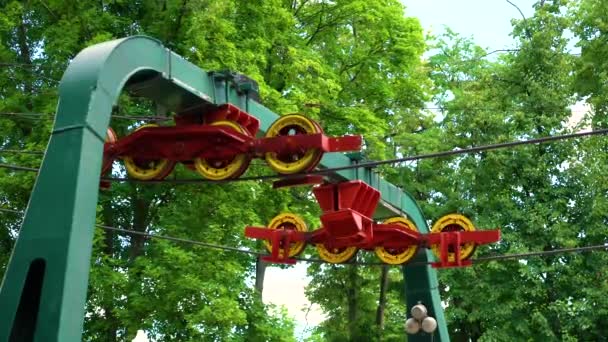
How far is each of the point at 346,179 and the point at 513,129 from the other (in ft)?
46.4

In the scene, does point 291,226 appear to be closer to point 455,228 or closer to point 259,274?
point 455,228

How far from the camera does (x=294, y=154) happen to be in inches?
297

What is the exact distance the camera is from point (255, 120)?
7746 mm

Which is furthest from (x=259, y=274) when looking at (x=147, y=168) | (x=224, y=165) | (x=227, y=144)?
(x=227, y=144)

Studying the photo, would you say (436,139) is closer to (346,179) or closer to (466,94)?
(466,94)

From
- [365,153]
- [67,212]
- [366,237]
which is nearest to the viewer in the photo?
[67,212]

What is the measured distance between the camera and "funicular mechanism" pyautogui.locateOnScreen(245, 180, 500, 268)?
906cm

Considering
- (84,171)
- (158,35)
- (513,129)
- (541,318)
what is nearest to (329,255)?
(84,171)

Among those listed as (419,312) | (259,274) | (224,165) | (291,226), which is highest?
(259,274)

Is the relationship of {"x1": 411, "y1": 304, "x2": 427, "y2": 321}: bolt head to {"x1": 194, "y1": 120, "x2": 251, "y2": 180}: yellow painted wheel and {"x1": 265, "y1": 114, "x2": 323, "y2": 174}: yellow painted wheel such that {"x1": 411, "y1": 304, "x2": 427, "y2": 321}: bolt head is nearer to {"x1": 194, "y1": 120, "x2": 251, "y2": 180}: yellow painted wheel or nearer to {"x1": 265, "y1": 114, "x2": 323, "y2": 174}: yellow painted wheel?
{"x1": 265, "y1": 114, "x2": 323, "y2": 174}: yellow painted wheel

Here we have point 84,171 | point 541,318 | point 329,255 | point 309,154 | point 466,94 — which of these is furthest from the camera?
point 466,94

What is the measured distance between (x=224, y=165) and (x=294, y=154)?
63cm

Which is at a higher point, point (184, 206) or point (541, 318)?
point (184, 206)

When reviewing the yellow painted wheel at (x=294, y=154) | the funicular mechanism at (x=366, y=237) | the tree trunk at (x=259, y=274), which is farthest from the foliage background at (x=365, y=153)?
the yellow painted wheel at (x=294, y=154)
